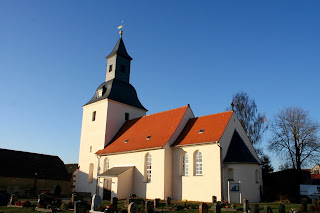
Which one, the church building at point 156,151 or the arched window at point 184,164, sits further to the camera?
the arched window at point 184,164

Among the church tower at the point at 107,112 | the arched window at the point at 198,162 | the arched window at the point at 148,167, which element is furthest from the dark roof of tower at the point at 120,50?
the arched window at the point at 198,162

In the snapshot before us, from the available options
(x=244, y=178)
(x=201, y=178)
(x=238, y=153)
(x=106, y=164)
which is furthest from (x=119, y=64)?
(x=244, y=178)

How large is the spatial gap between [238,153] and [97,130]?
15.7m

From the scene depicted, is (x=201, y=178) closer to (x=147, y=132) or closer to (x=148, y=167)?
(x=148, y=167)

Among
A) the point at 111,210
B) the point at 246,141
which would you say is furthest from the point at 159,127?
the point at 111,210

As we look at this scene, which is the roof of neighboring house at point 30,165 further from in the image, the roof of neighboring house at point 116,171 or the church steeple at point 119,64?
the church steeple at point 119,64

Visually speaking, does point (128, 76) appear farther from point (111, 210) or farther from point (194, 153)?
point (111, 210)

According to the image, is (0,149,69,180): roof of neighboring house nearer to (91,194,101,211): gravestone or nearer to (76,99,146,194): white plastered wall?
(76,99,146,194): white plastered wall

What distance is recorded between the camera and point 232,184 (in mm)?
20141

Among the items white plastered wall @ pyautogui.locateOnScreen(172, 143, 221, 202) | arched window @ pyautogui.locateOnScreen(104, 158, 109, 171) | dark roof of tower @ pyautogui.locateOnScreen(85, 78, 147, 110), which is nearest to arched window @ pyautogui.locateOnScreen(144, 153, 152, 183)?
white plastered wall @ pyautogui.locateOnScreen(172, 143, 221, 202)

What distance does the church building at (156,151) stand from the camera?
68.5 ft

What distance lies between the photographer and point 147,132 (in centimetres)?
2702

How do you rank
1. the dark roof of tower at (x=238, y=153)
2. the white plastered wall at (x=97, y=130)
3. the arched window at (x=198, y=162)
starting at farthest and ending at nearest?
the white plastered wall at (x=97, y=130) → the arched window at (x=198, y=162) → the dark roof of tower at (x=238, y=153)

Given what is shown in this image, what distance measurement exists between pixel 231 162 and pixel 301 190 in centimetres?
744
